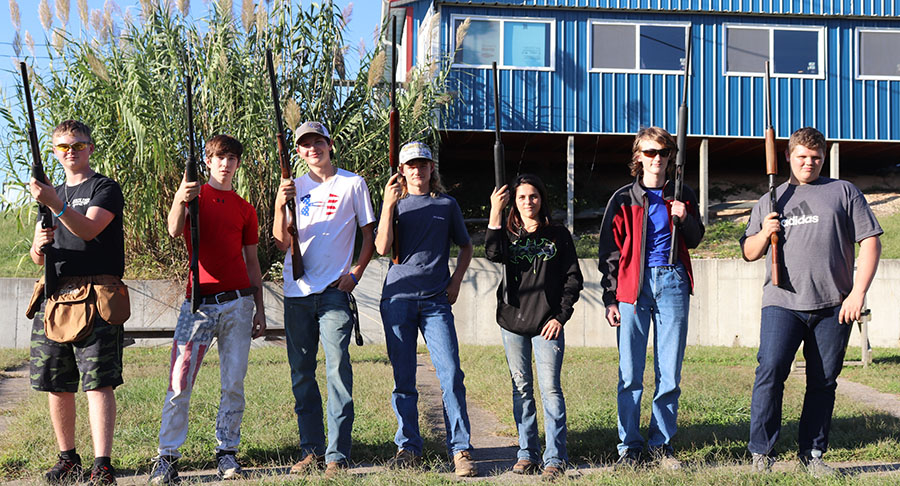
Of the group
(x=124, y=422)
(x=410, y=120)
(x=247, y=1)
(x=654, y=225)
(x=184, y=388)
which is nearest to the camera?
(x=184, y=388)

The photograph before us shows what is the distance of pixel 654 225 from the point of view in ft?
14.9

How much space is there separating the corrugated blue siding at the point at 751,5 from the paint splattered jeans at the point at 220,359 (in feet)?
38.7

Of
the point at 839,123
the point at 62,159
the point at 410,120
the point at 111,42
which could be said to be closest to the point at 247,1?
the point at 111,42

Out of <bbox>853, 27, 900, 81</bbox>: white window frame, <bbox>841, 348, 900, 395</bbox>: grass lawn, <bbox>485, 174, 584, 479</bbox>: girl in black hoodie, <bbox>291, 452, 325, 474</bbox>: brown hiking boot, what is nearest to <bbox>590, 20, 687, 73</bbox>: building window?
<bbox>853, 27, 900, 81</bbox>: white window frame

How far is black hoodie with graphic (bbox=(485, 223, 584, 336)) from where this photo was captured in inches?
175

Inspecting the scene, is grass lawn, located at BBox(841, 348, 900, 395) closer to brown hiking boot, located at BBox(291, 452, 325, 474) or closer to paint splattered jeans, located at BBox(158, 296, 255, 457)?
brown hiking boot, located at BBox(291, 452, 325, 474)

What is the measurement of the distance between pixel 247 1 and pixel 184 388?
8.02 m

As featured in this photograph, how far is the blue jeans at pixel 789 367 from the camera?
429cm

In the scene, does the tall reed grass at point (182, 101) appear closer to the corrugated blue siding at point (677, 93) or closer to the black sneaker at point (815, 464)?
the corrugated blue siding at point (677, 93)

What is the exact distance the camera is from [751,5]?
1569 cm

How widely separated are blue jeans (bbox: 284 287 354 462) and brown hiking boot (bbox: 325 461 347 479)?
0.05m

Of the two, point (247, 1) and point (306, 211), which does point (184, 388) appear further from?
point (247, 1)

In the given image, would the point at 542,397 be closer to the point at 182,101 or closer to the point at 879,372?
the point at 879,372

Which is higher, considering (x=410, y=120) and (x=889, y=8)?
(x=889, y=8)
